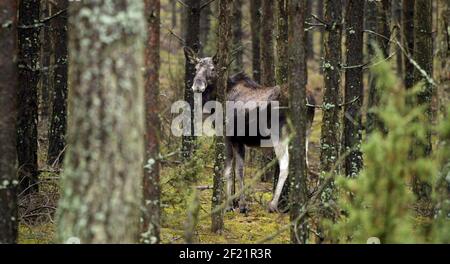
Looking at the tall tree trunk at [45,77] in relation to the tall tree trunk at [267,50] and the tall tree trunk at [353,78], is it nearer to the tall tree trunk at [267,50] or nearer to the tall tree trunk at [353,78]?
the tall tree trunk at [267,50]

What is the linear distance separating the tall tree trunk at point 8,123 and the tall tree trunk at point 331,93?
451 cm

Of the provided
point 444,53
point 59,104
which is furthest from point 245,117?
point 444,53

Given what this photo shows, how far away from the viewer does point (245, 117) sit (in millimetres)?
12320

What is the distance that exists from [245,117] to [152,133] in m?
5.83

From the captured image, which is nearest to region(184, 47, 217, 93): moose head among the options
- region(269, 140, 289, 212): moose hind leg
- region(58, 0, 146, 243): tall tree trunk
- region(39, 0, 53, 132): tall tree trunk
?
region(269, 140, 289, 212): moose hind leg

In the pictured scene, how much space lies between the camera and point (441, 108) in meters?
6.46

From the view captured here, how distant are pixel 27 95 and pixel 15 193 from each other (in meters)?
3.87

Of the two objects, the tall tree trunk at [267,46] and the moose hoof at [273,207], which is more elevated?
the tall tree trunk at [267,46]

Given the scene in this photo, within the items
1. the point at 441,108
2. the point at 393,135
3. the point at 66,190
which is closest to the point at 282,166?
the point at 441,108

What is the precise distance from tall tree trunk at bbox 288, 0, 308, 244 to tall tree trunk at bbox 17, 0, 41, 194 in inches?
184

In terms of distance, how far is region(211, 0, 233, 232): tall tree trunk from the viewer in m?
9.74

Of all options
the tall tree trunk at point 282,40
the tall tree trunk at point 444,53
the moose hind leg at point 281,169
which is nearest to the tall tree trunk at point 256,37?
the tall tree trunk at point 282,40

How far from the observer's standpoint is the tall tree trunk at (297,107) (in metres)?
7.34

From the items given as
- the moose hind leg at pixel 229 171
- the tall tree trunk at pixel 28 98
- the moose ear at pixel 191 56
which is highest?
the moose ear at pixel 191 56
